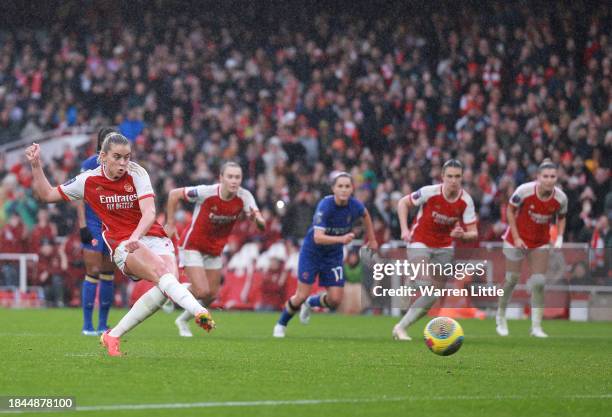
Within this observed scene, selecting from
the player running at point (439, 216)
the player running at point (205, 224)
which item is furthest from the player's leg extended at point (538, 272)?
the player running at point (205, 224)

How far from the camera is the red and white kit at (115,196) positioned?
34.8 ft

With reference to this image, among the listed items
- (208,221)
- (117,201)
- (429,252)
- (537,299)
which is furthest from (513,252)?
(117,201)

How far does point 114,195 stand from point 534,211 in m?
7.73

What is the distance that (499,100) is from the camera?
25906 millimetres

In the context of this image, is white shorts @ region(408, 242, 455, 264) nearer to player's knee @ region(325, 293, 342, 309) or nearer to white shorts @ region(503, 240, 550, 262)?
player's knee @ region(325, 293, 342, 309)

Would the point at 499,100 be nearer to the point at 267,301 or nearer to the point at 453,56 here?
the point at 453,56

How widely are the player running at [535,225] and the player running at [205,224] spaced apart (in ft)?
13.0

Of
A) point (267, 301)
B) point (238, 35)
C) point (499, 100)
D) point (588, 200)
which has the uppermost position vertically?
point (238, 35)

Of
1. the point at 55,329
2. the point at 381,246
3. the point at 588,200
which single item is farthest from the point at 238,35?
the point at 55,329

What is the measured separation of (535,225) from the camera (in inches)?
651

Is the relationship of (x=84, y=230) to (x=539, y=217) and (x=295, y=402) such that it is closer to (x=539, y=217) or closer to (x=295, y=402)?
(x=539, y=217)

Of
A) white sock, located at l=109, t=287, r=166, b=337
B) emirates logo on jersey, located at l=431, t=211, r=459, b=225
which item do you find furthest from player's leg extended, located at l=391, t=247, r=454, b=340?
white sock, located at l=109, t=287, r=166, b=337

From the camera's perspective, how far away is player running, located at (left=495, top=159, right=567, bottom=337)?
16366 millimetres

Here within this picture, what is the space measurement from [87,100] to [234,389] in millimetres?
25353
